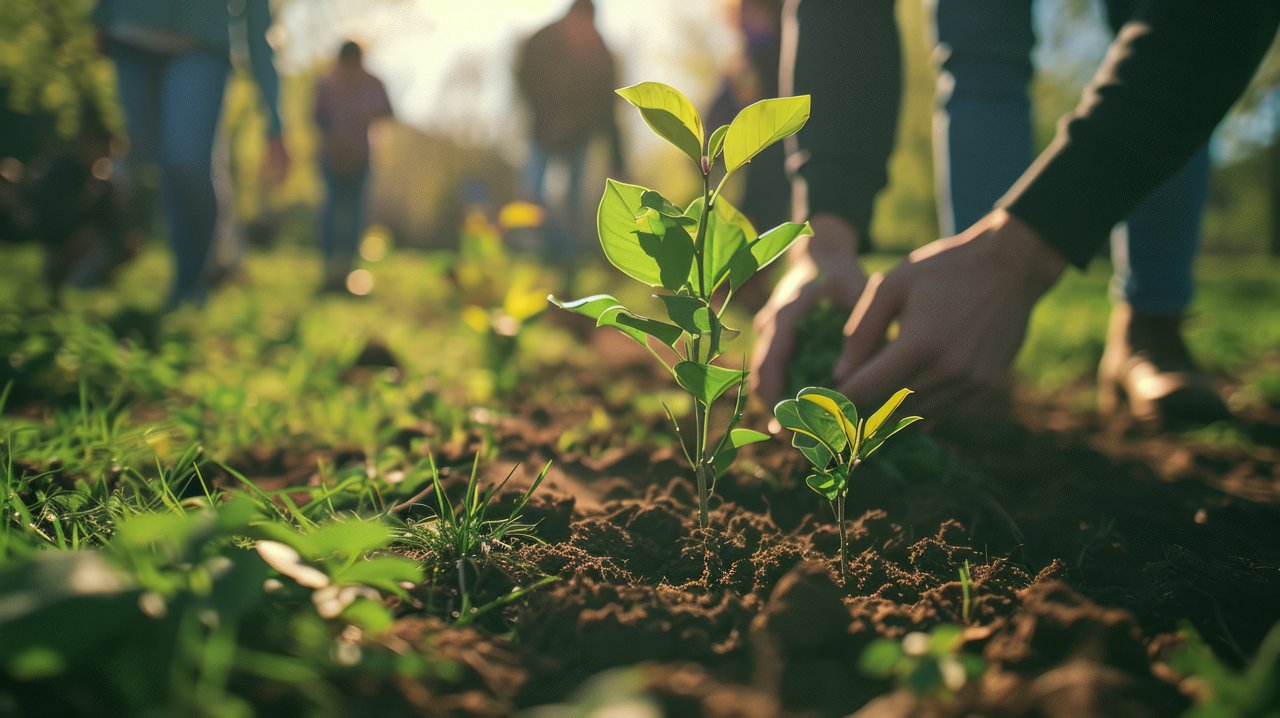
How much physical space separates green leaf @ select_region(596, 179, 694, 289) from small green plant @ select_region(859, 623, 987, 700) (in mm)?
490

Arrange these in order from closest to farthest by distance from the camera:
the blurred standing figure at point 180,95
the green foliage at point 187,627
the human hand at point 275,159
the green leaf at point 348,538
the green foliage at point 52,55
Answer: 1. the green foliage at point 187,627
2. the green leaf at point 348,538
3. the blurred standing figure at point 180,95
4. the human hand at point 275,159
5. the green foliage at point 52,55

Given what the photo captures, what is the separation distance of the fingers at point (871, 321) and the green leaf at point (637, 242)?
47 cm

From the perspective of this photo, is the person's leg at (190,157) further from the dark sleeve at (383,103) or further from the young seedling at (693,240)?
the young seedling at (693,240)

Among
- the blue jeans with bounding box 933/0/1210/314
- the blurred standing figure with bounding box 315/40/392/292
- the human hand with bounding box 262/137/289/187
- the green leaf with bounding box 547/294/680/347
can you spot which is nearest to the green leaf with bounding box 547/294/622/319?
the green leaf with bounding box 547/294/680/347

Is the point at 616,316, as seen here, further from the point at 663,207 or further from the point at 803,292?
the point at 803,292

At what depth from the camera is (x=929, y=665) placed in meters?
0.61

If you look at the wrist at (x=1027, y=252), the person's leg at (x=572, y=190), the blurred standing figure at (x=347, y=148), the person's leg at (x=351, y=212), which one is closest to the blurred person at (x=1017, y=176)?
the wrist at (x=1027, y=252)

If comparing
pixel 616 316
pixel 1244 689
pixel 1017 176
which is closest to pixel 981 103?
pixel 1017 176

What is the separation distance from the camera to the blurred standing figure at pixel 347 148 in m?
5.57

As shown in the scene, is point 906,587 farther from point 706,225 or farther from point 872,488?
point 706,225

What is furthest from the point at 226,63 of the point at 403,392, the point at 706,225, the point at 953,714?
the point at 953,714

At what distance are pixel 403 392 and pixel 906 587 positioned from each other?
140cm

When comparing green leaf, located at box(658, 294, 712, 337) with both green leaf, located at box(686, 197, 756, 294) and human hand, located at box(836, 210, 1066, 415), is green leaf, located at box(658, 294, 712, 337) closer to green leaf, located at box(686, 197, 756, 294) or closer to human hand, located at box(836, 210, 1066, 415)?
green leaf, located at box(686, 197, 756, 294)

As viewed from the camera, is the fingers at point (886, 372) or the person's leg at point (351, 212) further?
the person's leg at point (351, 212)
